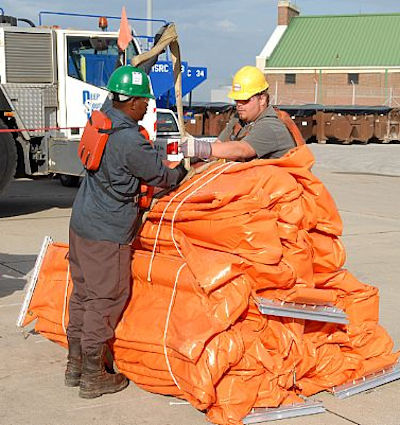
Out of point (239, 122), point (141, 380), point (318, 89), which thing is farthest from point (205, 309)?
point (318, 89)

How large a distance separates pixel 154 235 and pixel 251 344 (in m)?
0.98

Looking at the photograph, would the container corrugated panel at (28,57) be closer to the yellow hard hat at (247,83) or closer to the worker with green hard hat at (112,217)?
the yellow hard hat at (247,83)

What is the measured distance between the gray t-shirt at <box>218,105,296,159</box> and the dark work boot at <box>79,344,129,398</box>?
1.63 metres

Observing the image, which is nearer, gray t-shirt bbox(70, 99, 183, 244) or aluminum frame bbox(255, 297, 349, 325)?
aluminum frame bbox(255, 297, 349, 325)

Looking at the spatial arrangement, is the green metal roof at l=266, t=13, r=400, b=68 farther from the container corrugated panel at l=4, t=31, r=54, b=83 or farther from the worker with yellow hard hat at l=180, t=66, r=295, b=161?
the worker with yellow hard hat at l=180, t=66, r=295, b=161

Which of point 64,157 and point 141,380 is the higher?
point 64,157

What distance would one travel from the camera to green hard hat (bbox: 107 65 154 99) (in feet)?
15.6

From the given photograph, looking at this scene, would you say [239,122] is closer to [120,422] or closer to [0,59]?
[120,422]

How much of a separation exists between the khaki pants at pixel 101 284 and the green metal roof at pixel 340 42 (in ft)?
182

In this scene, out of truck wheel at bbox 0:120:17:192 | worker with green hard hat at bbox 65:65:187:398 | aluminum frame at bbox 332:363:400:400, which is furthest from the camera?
truck wheel at bbox 0:120:17:192

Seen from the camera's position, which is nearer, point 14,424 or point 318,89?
point 14,424

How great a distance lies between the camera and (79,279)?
5062mm

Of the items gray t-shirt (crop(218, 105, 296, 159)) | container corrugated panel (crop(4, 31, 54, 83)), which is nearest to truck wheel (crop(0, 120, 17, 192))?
container corrugated panel (crop(4, 31, 54, 83))

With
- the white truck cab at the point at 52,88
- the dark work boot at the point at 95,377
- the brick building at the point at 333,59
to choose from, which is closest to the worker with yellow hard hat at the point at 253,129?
the dark work boot at the point at 95,377
